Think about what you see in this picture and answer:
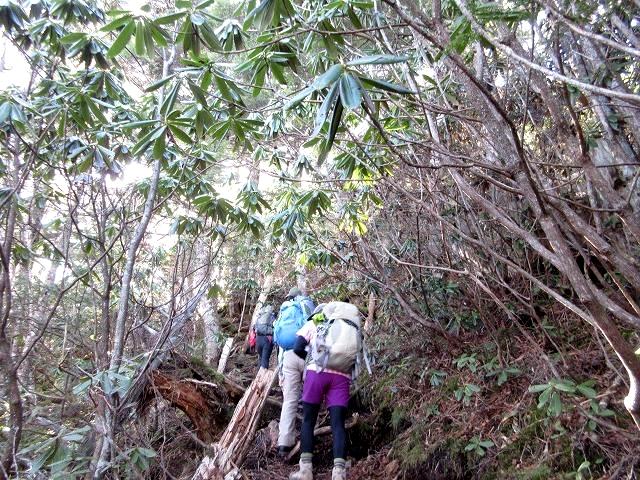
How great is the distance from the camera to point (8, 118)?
10.8ft

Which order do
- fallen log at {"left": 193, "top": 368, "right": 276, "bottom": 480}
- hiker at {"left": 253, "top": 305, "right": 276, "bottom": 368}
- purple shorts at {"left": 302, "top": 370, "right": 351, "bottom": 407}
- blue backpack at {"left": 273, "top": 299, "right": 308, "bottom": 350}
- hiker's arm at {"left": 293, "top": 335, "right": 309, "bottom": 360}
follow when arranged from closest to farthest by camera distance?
fallen log at {"left": 193, "top": 368, "right": 276, "bottom": 480}, purple shorts at {"left": 302, "top": 370, "right": 351, "bottom": 407}, hiker's arm at {"left": 293, "top": 335, "right": 309, "bottom": 360}, blue backpack at {"left": 273, "top": 299, "right": 308, "bottom": 350}, hiker at {"left": 253, "top": 305, "right": 276, "bottom": 368}

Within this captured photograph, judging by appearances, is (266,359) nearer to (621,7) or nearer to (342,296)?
(342,296)

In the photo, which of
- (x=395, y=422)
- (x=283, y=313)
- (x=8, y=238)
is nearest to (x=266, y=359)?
(x=283, y=313)

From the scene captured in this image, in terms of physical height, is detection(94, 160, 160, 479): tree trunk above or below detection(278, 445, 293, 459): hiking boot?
above

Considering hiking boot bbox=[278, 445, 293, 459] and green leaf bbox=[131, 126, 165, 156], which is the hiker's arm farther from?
green leaf bbox=[131, 126, 165, 156]

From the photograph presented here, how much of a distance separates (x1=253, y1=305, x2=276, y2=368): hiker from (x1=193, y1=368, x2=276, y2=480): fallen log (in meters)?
1.59

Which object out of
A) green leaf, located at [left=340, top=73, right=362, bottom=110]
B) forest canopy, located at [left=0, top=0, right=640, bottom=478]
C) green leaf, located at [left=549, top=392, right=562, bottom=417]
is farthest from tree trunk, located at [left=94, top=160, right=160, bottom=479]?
green leaf, located at [left=549, top=392, right=562, bottom=417]

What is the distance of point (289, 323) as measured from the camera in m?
5.25

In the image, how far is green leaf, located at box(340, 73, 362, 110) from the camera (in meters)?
1.67

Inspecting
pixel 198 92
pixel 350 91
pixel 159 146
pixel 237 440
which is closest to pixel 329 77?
pixel 350 91

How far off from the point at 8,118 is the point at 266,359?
4699 mm

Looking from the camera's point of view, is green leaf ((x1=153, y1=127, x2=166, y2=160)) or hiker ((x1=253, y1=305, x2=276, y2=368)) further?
hiker ((x1=253, y1=305, x2=276, y2=368))

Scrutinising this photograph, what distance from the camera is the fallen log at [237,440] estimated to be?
Result: 4.01 meters

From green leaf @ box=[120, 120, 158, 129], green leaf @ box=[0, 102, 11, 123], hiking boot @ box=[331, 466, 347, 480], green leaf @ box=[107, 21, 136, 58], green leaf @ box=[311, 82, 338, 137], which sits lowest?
hiking boot @ box=[331, 466, 347, 480]
